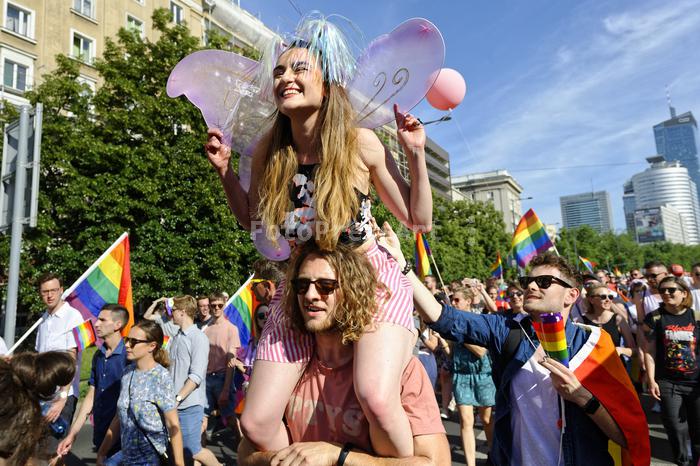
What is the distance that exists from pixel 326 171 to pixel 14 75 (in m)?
27.7

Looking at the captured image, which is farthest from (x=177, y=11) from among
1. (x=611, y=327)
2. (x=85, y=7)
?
(x=611, y=327)

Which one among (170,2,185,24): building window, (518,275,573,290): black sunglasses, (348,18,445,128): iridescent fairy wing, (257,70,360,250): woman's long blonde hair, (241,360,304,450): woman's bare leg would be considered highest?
(170,2,185,24): building window

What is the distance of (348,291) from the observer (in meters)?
2.04

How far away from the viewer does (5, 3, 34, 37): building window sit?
78.0ft

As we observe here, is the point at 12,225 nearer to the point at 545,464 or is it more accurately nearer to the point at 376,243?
the point at 376,243

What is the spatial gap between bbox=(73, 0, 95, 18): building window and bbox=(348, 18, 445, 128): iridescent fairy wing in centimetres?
2962

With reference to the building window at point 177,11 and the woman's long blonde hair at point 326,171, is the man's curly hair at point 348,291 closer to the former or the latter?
the woman's long blonde hair at point 326,171

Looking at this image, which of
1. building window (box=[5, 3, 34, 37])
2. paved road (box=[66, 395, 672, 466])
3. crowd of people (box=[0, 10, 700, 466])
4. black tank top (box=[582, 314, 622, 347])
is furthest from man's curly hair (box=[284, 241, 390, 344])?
building window (box=[5, 3, 34, 37])

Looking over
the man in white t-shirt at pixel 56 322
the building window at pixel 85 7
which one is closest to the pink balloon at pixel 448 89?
the man in white t-shirt at pixel 56 322

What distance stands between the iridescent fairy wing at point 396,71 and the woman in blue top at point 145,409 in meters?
3.06

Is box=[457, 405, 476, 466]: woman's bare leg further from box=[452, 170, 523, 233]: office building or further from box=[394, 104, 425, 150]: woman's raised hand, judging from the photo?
box=[452, 170, 523, 233]: office building

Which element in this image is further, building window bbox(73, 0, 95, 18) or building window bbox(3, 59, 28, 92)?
building window bbox(73, 0, 95, 18)

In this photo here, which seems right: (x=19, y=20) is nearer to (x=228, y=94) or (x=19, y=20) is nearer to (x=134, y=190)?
(x=134, y=190)

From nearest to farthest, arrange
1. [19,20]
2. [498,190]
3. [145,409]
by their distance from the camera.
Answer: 1. [145,409]
2. [19,20]
3. [498,190]
